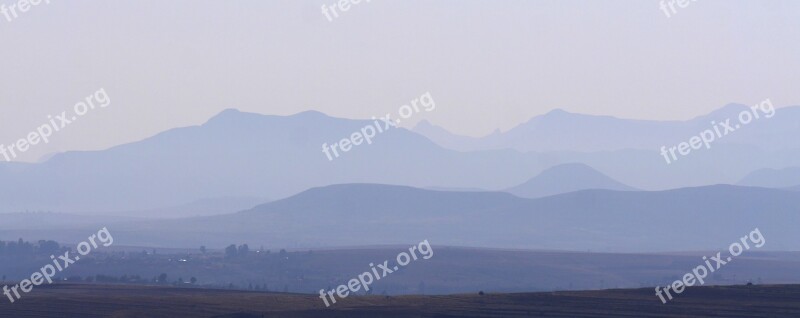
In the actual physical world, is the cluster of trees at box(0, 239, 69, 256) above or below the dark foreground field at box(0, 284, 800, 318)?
above

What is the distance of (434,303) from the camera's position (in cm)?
6875

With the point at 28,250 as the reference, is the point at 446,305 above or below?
below

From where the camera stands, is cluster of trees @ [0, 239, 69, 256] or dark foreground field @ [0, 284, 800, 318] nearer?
dark foreground field @ [0, 284, 800, 318]

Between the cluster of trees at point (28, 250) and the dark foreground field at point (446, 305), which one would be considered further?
the cluster of trees at point (28, 250)

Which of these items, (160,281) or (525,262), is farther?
(525,262)

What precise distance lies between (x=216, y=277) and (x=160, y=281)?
1899 centimetres

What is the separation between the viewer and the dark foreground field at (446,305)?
63.5 meters

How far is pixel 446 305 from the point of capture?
6744 centimetres

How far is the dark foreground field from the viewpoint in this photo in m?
63.5

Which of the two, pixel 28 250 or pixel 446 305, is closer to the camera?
pixel 446 305

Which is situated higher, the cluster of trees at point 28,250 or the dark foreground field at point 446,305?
the cluster of trees at point 28,250

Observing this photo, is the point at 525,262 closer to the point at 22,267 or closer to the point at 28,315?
the point at 22,267

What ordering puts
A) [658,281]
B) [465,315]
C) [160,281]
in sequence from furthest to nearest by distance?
[658,281] → [160,281] → [465,315]

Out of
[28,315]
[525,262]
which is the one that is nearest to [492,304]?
[28,315]
